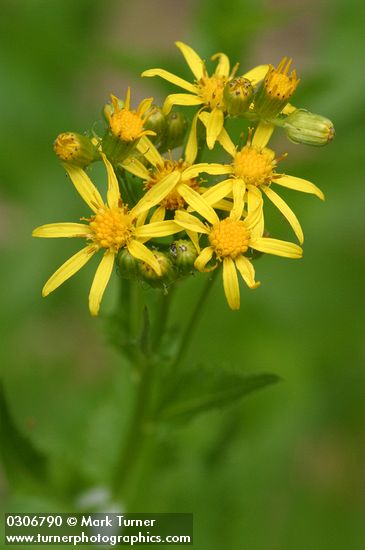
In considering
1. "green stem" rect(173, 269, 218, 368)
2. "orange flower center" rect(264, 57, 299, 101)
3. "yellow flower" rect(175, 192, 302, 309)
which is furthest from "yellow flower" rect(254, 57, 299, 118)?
"green stem" rect(173, 269, 218, 368)

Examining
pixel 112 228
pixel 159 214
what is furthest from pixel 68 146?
pixel 159 214

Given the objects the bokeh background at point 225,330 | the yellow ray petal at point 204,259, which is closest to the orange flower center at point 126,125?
the yellow ray petal at point 204,259

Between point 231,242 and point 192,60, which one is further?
point 192,60

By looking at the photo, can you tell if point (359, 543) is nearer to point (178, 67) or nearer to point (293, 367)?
point (293, 367)

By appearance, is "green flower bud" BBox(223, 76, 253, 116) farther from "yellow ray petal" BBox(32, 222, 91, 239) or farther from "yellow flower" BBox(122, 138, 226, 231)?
"yellow ray petal" BBox(32, 222, 91, 239)

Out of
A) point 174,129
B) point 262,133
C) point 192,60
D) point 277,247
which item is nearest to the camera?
point 277,247

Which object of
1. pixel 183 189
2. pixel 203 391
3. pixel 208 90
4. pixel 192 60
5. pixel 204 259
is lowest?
pixel 203 391

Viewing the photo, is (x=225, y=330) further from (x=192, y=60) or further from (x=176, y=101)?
(x=176, y=101)
